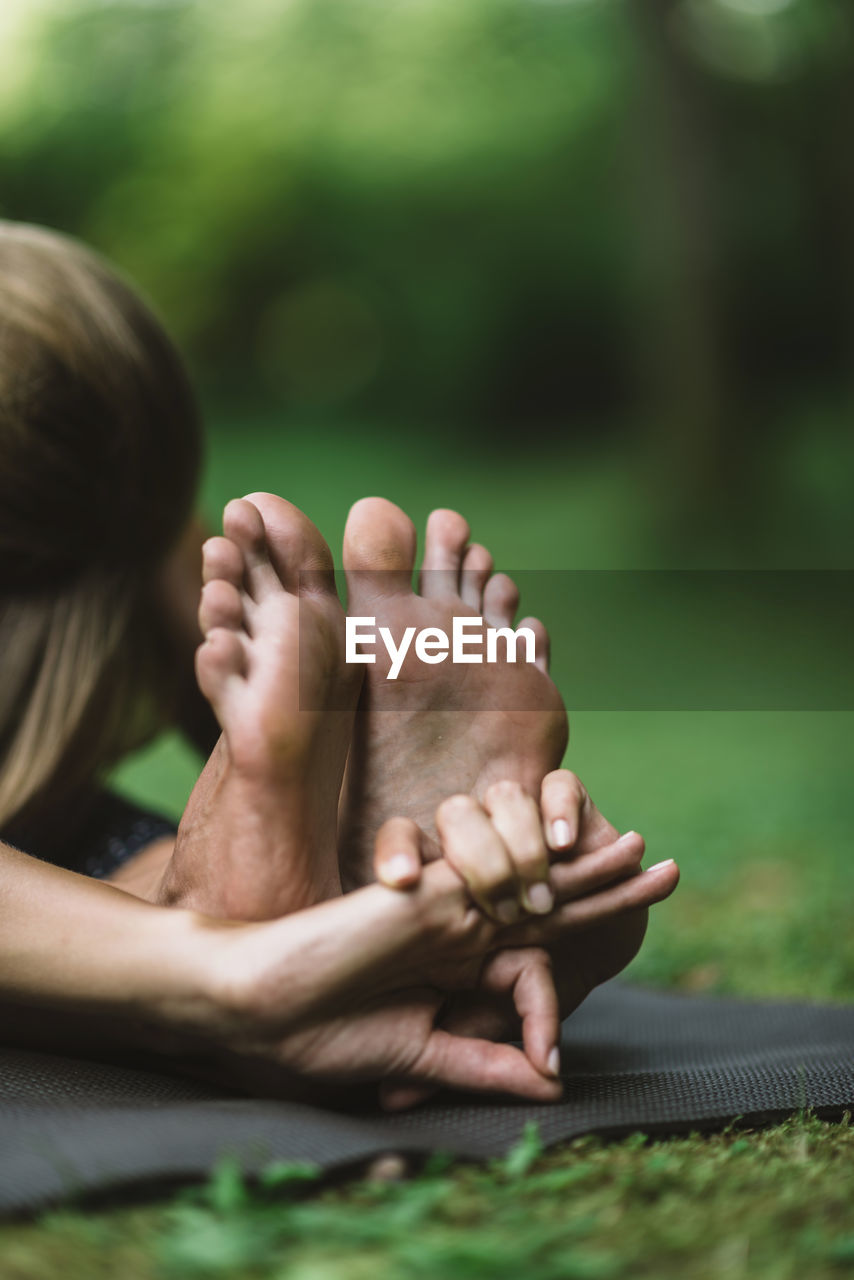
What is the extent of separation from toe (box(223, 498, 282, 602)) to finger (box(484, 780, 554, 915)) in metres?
0.28

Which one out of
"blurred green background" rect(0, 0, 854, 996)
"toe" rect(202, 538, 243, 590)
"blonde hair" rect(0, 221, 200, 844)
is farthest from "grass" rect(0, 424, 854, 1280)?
"blurred green background" rect(0, 0, 854, 996)

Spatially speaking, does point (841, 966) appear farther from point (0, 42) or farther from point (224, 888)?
point (0, 42)

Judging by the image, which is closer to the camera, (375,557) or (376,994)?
(376,994)

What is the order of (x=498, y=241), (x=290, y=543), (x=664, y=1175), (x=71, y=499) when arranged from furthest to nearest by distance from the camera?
(x=498, y=241) < (x=71, y=499) < (x=290, y=543) < (x=664, y=1175)

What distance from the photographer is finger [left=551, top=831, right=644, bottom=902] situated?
979 millimetres

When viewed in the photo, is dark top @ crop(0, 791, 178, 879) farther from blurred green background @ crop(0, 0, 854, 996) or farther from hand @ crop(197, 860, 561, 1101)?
blurred green background @ crop(0, 0, 854, 996)

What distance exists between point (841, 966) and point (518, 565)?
567 centimetres

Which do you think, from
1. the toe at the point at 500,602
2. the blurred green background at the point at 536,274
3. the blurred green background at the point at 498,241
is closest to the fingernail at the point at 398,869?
the toe at the point at 500,602

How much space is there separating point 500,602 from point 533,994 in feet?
1.39

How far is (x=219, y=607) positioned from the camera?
3.24ft

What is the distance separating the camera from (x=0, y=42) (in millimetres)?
10664

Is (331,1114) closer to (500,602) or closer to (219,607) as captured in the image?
(219,607)

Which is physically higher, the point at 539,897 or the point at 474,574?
the point at 474,574

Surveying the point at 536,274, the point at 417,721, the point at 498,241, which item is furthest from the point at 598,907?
the point at 498,241
